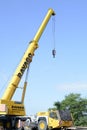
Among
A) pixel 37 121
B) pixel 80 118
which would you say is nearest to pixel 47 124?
pixel 37 121

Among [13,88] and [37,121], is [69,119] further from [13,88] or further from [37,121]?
[13,88]

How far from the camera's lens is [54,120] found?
116 ft

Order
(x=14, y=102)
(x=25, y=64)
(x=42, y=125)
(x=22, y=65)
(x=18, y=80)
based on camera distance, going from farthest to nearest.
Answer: (x=42, y=125) < (x=25, y=64) < (x=22, y=65) < (x=18, y=80) < (x=14, y=102)

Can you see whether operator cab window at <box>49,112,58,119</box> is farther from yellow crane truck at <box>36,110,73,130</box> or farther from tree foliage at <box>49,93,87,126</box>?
tree foliage at <box>49,93,87,126</box>

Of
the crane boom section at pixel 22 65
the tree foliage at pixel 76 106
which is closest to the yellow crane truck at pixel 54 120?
the crane boom section at pixel 22 65

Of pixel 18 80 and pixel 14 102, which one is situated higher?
pixel 18 80

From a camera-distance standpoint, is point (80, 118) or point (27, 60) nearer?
point (27, 60)

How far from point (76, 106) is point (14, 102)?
39.0 m

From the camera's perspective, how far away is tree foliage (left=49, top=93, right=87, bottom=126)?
64.9 metres

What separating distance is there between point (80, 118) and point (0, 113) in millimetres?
37494

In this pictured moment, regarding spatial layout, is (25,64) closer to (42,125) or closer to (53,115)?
(53,115)

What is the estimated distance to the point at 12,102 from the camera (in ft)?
99.5

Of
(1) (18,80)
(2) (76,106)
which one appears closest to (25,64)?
(1) (18,80)

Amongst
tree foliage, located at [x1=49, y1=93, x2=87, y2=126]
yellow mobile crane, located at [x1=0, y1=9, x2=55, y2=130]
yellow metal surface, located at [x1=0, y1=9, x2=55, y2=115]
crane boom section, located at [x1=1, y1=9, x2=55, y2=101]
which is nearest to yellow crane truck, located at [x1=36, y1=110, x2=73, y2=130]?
yellow mobile crane, located at [x1=0, y1=9, x2=55, y2=130]
